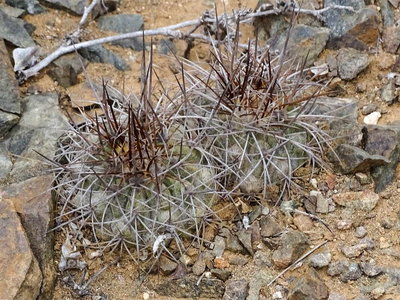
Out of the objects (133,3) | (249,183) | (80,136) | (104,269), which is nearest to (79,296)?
(104,269)

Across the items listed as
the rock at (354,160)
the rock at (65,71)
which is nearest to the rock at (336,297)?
the rock at (354,160)

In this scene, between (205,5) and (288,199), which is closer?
(288,199)

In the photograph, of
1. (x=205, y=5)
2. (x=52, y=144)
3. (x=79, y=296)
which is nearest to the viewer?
(x=79, y=296)

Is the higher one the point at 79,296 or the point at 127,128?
the point at 127,128

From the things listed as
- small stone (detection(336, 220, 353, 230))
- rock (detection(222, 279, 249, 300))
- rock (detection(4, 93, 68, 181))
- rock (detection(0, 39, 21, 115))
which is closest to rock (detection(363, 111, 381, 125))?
small stone (detection(336, 220, 353, 230))

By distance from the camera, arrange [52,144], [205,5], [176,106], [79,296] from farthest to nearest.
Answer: [205,5], [52,144], [176,106], [79,296]

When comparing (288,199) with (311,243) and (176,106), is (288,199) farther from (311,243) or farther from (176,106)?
(176,106)
